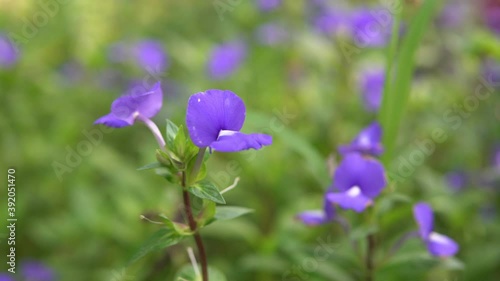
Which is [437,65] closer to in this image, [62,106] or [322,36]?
[322,36]

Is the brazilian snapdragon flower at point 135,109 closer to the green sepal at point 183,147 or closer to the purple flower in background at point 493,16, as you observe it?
the green sepal at point 183,147

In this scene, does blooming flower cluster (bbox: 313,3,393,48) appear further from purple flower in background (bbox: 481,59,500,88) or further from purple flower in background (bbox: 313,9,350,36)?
purple flower in background (bbox: 481,59,500,88)

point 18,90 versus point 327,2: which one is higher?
point 327,2

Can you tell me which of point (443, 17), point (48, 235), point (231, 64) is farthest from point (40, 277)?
point (443, 17)

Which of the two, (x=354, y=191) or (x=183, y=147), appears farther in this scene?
(x=354, y=191)

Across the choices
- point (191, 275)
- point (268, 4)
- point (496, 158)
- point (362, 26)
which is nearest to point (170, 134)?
point (191, 275)

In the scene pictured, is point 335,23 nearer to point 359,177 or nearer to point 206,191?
point 359,177
